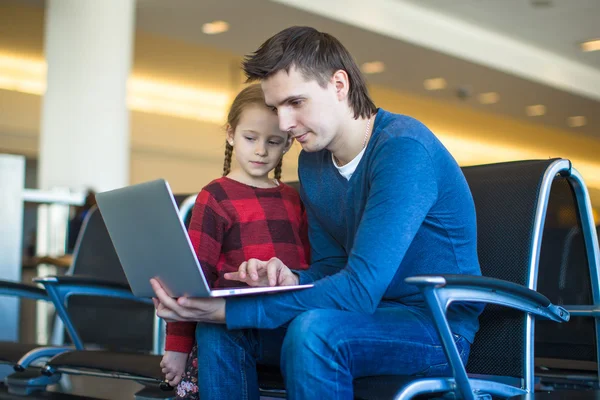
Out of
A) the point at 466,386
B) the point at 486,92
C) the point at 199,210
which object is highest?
the point at 486,92

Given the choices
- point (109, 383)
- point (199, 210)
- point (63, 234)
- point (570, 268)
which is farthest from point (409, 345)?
point (63, 234)

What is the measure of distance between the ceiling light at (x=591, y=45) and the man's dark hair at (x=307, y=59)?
8612mm

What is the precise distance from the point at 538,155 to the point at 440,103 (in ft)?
17.7

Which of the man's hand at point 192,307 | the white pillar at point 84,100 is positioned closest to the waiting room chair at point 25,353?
the man's hand at point 192,307

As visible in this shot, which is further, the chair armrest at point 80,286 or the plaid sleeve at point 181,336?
the chair armrest at point 80,286

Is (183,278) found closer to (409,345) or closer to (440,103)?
(409,345)

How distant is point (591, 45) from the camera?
9.70 metres

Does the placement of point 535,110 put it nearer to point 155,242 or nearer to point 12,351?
point 12,351

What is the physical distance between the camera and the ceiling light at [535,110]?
12.1 metres

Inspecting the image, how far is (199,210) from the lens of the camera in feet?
6.46

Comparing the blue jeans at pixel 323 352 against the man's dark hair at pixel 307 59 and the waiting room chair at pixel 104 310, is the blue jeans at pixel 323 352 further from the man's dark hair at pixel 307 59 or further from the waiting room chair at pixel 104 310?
the waiting room chair at pixel 104 310

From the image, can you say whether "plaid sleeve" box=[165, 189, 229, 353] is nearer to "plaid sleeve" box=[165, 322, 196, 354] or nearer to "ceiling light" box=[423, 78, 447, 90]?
"plaid sleeve" box=[165, 322, 196, 354]

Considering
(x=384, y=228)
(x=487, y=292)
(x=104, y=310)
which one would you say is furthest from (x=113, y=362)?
(x=487, y=292)

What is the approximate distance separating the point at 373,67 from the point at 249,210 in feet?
26.4
